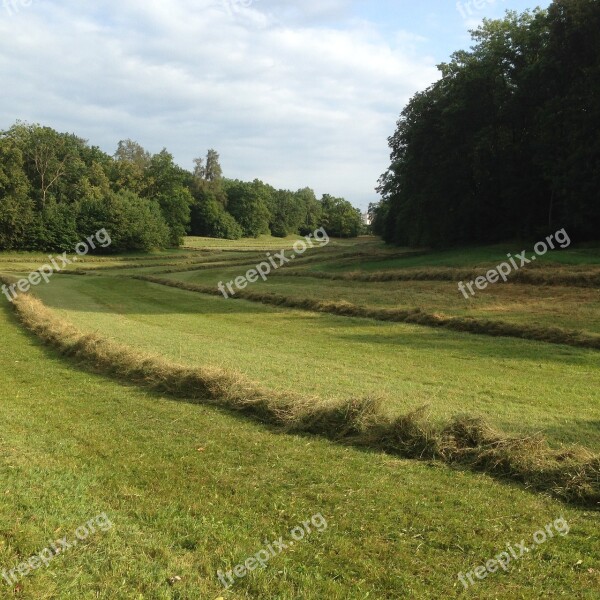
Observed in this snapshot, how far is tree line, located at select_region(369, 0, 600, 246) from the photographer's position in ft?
129

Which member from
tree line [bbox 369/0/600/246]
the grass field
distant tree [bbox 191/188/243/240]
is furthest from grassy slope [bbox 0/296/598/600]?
distant tree [bbox 191/188/243/240]

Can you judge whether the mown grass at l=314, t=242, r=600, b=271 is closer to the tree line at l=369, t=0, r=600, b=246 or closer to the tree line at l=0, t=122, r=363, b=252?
the tree line at l=369, t=0, r=600, b=246

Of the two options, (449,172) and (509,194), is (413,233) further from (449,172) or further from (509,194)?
(509,194)

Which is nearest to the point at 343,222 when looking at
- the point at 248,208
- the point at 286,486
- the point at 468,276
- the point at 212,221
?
the point at 248,208

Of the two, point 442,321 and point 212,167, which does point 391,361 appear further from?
point 212,167

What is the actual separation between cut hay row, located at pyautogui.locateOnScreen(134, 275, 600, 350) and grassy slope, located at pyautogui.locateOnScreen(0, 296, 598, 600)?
10869 mm

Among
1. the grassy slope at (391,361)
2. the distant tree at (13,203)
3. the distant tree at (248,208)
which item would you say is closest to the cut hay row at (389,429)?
the grassy slope at (391,361)

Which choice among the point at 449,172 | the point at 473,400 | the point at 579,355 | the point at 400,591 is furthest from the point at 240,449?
the point at 449,172

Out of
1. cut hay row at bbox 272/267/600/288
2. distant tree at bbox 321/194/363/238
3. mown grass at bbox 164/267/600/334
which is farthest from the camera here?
distant tree at bbox 321/194/363/238

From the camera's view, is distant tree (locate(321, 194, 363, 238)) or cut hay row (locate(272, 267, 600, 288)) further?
distant tree (locate(321, 194, 363, 238))

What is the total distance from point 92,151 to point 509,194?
94.9m

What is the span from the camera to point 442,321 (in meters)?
20.2

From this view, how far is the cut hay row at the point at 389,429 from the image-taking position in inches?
267

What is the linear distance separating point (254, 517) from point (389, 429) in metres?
3.00
